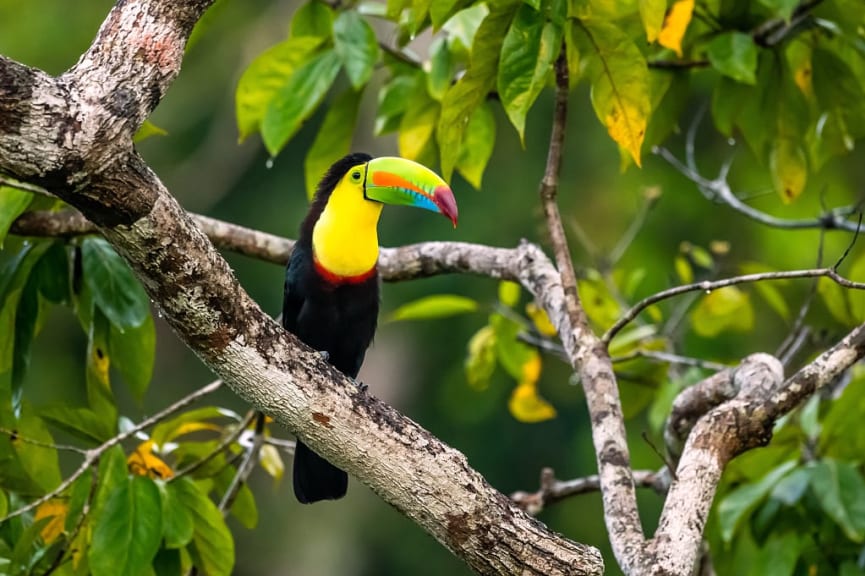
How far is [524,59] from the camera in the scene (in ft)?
9.15

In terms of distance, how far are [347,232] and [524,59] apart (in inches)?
40.5

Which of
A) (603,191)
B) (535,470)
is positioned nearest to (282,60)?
(603,191)

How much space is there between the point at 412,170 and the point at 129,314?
81cm

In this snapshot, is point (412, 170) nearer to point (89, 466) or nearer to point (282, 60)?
point (282, 60)

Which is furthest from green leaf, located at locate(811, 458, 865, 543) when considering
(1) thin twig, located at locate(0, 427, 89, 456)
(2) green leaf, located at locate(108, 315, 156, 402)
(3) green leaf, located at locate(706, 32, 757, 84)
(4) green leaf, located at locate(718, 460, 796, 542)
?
(1) thin twig, located at locate(0, 427, 89, 456)

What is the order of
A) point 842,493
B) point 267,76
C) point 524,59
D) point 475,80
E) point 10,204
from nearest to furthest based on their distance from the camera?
point 524,59 < point 475,80 < point 10,204 < point 842,493 < point 267,76

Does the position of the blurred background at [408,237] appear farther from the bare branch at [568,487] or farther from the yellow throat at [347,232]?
the yellow throat at [347,232]

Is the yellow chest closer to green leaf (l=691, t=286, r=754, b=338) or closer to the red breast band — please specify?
the red breast band

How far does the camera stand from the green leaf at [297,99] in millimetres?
3590

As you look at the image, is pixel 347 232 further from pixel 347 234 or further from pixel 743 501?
pixel 743 501

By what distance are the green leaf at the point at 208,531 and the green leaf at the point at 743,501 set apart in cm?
133

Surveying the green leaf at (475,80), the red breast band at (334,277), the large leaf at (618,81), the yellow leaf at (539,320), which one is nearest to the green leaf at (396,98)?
the red breast band at (334,277)

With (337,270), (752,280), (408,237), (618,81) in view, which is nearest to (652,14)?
(618,81)

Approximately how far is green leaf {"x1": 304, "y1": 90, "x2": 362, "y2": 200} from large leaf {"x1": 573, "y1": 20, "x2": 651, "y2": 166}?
3.38 feet
